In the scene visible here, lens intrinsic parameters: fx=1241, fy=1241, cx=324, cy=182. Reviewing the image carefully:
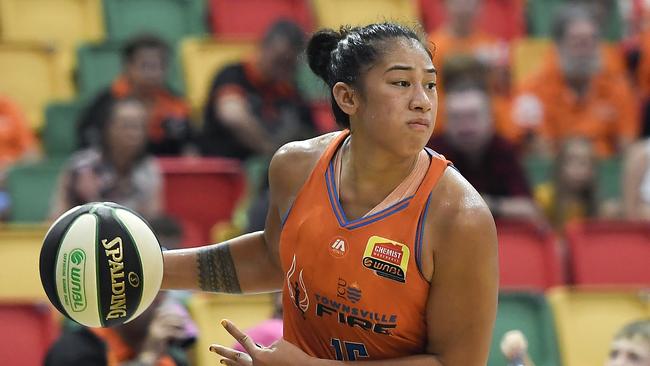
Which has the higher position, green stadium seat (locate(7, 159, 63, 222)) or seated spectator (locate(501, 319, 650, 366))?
green stadium seat (locate(7, 159, 63, 222))

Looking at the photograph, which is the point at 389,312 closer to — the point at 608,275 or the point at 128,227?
the point at 128,227

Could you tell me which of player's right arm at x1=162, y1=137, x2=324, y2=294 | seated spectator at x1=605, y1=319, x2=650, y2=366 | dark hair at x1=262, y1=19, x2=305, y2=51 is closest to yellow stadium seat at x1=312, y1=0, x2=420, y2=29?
dark hair at x1=262, y1=19, x2=305, y2=51

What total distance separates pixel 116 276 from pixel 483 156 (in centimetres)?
322

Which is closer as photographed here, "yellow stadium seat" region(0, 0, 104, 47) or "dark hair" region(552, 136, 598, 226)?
"dark hair" region(552, 136, 598, 226)

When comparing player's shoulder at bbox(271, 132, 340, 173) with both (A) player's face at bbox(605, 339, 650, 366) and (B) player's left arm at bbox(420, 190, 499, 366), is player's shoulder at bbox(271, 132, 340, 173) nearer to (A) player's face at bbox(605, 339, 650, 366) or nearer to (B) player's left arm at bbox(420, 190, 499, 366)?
(B) player's left arm at bbox(420, 190, 499, 366)

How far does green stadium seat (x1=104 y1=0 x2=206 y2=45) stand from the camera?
24.6 ft

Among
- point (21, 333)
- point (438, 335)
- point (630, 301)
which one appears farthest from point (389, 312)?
point (630, 301)

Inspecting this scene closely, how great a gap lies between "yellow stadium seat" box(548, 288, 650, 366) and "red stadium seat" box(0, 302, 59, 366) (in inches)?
81.9

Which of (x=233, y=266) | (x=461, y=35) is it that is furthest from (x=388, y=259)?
(x=461, y=35)

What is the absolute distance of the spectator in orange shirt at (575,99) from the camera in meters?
6.95

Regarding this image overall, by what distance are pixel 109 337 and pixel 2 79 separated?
3085 millimetres

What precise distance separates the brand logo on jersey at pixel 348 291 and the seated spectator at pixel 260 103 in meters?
3.48

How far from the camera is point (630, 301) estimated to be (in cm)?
529

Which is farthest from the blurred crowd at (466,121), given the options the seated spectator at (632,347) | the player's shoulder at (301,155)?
the player's shoulder at (301,155)
